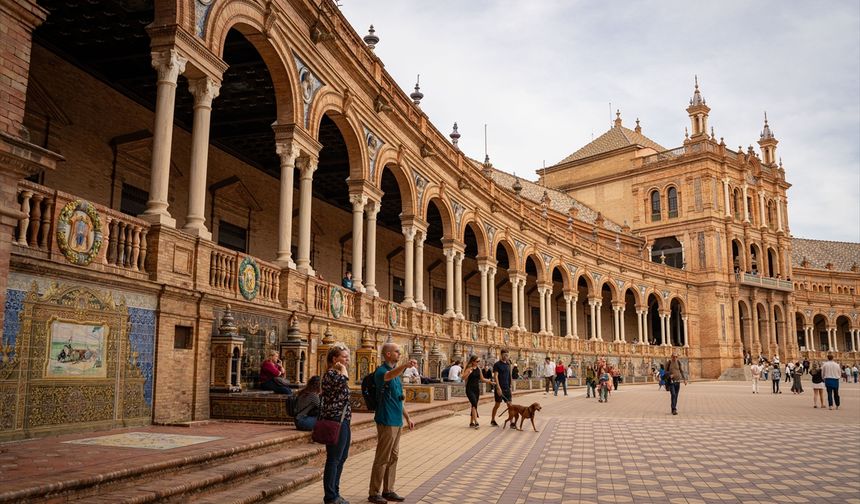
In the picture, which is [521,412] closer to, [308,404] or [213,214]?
[308,404]

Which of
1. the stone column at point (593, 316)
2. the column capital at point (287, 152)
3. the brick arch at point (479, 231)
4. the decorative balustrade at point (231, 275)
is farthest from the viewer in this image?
the stone column at point (593, 316)

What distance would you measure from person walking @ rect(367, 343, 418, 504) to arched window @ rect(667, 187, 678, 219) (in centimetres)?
5314

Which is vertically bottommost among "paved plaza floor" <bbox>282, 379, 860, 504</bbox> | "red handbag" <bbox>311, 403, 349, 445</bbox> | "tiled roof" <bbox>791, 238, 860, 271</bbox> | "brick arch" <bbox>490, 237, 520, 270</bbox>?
"paved plaza floor" <bbox>282, 379, 860, 504</bbox>

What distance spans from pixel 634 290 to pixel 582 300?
3860 mm

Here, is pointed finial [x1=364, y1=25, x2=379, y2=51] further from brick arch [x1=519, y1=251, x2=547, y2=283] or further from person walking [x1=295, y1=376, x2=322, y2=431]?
brick arch [x1=519, y1=251, x2=547, y2=283]

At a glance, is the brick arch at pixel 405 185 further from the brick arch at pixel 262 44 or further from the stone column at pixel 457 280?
the brick arch at pixel 262 44

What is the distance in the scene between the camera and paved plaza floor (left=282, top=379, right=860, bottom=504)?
22.7ft

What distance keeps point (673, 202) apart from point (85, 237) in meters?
53.9

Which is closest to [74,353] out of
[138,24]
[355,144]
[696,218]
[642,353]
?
[138,24]

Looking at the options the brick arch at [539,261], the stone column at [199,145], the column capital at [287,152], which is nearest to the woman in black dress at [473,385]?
the column capital at [287,152]

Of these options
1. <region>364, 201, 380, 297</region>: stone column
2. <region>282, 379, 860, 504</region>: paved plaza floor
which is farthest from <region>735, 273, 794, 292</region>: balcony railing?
<region>364, 201, 380, 297</region>: stone column

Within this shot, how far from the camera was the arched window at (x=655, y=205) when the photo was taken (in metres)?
56.9

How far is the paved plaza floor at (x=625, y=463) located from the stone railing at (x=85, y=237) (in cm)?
358

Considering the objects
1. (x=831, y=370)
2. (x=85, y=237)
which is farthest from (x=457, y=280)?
(x=85, y=237)
